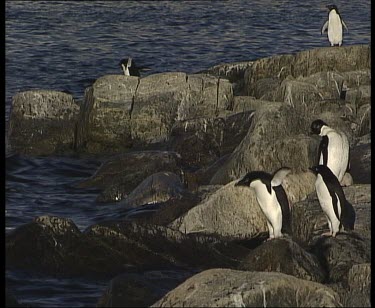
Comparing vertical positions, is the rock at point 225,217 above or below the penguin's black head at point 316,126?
below

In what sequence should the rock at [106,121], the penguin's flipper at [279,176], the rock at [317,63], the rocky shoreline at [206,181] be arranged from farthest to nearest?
1. the rock at [317,63]
2. the rock at [106,121]
3. the penguin's flipper at [279,176]
4. the rocky shoreline at [206,181]

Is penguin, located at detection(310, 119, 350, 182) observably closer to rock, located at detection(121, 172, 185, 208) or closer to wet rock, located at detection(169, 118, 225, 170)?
rock, located at detection(121, 172, 185, 208)

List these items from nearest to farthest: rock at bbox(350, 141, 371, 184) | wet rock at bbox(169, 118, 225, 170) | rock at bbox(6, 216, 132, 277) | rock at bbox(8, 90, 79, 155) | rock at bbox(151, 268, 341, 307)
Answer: rock at bbox(151, 268, 341, 307), rock at bbox(6, 216, 132, 277), rock at bbox(350, 141, 371, 184), wet rock at bbox(169, 118, 225, 170), rock at bbox(8, 90, 79, 155)

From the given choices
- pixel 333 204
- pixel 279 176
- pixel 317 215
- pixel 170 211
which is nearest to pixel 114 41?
pixel 170 211

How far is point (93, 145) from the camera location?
62.4 feet

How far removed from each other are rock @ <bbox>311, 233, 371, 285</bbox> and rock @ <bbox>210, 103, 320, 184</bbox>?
2665 millimetres

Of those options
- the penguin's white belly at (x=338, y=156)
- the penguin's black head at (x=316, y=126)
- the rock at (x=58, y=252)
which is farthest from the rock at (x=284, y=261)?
the penguin's black head at (x=316, y=126)

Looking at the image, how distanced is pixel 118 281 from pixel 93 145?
8.32 m

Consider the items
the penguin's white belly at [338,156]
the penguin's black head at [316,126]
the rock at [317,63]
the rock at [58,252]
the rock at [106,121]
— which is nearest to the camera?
the rock at [58,252]

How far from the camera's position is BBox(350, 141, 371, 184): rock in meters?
15.2

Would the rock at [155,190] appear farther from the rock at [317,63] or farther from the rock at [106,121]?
the rock at [317,63]

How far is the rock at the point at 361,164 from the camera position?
49.8 ft

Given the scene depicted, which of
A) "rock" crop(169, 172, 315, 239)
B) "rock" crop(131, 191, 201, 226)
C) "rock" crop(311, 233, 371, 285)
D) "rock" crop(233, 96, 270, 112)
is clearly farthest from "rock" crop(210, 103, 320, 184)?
"rock" crop(233, 96, 270, 112)

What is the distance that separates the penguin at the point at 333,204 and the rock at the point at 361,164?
5.58 feet
